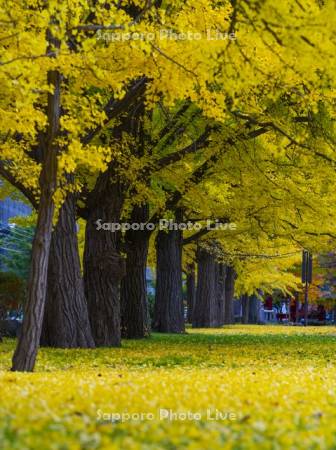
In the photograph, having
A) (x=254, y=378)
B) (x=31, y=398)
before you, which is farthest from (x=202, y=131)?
(x=31, y=398)

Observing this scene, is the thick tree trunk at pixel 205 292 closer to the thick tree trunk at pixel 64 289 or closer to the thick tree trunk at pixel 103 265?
the thick tree trunk at pixel 103 265

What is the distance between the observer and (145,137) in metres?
23.9

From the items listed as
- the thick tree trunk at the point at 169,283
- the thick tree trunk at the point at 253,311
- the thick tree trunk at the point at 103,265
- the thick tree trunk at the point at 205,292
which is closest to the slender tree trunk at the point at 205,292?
the thick tree trunk at the point at 205,292

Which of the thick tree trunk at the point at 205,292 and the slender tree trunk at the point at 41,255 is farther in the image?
the thick tree trunk at the point at 205,292

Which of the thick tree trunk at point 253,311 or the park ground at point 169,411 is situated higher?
the thick tree trunk at point 253,311

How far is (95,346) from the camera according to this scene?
71.1 ft

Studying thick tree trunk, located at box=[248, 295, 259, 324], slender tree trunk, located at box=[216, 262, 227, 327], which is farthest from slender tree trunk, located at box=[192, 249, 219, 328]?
thick tree trunk, located at box=[248, 295, 259, 324]

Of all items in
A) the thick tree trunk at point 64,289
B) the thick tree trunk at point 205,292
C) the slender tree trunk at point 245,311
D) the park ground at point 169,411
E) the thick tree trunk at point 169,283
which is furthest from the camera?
the slender tree trunk at point 245,311

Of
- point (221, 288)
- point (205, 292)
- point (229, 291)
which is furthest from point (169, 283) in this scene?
point (229, 291)

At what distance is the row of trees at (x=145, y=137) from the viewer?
1126cm

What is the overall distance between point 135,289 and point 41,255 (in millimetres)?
16265

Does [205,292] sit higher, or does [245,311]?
[245,311]

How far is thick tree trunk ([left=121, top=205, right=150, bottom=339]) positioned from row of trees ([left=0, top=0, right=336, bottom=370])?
4cm

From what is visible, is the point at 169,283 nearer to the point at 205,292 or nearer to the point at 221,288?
the point at 205,292
